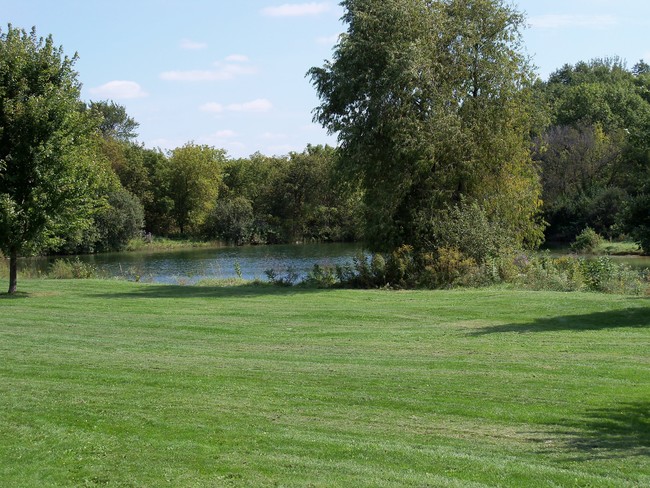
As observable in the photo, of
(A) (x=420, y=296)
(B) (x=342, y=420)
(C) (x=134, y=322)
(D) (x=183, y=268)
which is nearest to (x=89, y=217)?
(C) (x=134, y=322)

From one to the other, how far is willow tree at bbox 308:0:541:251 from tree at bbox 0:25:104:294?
1204 cm

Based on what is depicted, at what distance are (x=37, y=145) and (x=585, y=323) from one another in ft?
53.7

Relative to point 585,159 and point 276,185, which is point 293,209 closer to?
point 276,185

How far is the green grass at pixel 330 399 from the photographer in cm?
719

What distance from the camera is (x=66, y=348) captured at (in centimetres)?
1374

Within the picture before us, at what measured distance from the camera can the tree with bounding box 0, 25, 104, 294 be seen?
2136cm

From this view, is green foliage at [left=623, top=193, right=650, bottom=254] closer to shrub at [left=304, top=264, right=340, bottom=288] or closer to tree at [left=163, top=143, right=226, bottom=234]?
shrub at [left=304, top=264, right=340, bottom=288]

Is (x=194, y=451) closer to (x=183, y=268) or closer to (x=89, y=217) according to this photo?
(x=89, y=217)

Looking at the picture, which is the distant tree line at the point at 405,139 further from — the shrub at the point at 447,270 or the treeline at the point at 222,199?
the treeline at the point at 222,199

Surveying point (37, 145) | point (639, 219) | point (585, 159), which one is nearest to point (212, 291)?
point (37, 145)

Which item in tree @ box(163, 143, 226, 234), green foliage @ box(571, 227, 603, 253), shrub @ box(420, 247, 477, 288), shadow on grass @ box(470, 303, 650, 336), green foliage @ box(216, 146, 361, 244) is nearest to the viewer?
shadow on grass @ box(470, 303, 650, 336)

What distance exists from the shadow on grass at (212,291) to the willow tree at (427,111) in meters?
5.86

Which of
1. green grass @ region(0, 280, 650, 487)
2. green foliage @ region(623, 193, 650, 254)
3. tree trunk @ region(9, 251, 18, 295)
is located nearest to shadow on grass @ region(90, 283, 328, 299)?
tree trunk @ region(9, 251, 18, 295)

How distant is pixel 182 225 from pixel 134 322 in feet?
243
